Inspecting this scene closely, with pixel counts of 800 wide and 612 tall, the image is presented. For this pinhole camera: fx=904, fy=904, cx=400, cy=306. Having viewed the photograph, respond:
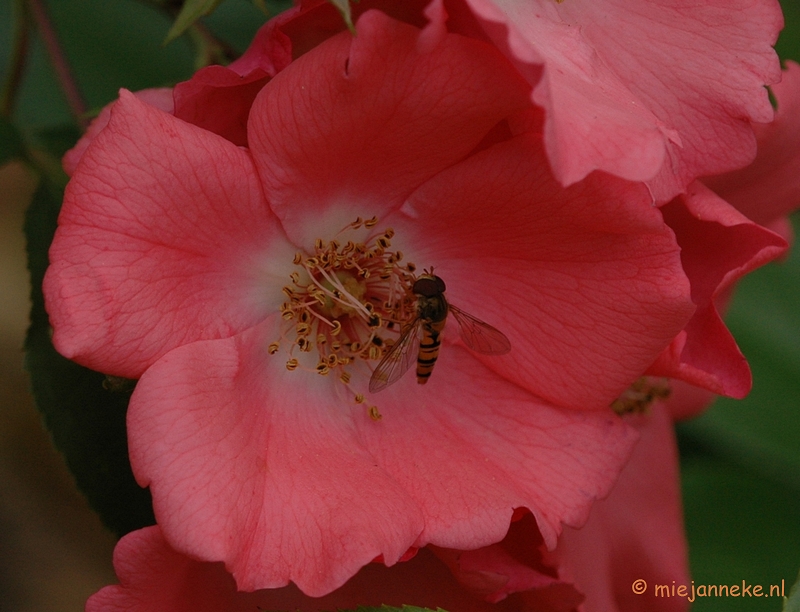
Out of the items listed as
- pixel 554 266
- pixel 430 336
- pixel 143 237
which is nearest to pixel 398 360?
pixel 430 336

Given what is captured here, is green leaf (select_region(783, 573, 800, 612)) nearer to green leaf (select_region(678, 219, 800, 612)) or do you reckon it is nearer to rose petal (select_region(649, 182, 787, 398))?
rose petal (select_region(649, 182, 787, 398))

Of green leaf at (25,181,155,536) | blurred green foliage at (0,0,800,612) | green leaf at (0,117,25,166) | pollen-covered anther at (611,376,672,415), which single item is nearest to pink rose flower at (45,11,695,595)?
green leaf at (25,181,155,536)

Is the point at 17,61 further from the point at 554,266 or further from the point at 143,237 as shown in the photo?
the point at 554,266

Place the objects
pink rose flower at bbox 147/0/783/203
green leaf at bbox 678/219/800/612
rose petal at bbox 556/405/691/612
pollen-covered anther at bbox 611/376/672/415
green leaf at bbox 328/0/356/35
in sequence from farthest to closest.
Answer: green leaf at bbox 678/219/800/612 < pollen-covered anther at bbox 611/376/672/415 < rose petal at bbox 556/405/691/612 < pink rose flower at bbox 147/0/783/203 < green leaf at bbox 328/0/356/35

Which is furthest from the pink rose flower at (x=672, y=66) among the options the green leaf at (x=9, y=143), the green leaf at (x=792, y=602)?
the green leaf at (x=9, y=143)

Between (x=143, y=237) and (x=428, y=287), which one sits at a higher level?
(x=143, y=237)
